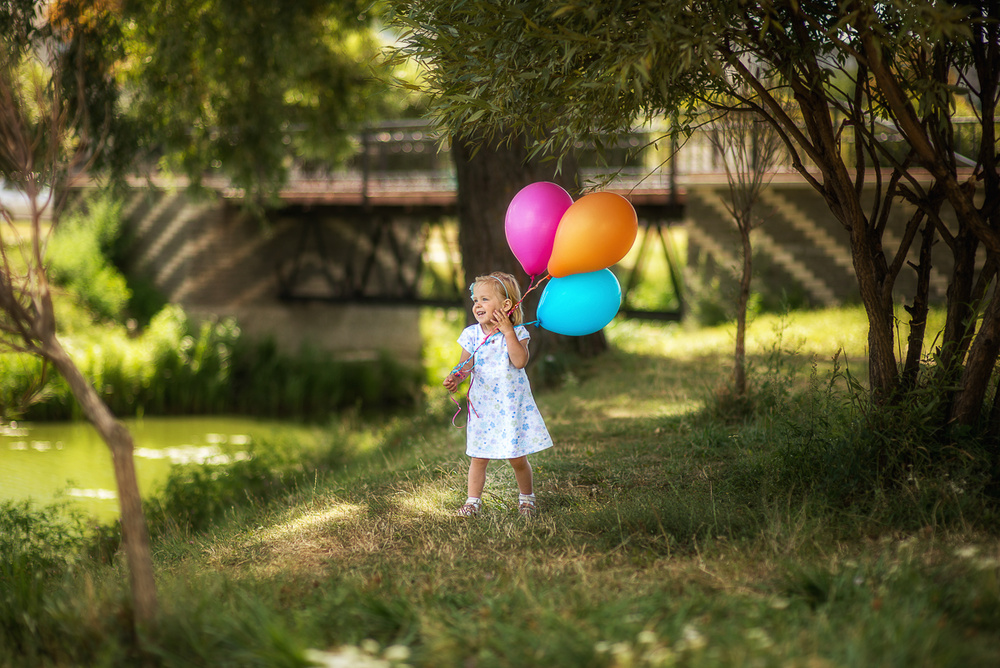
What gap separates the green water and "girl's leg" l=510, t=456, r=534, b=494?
423 cm

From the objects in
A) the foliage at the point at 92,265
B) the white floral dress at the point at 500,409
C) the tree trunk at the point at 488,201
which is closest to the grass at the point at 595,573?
the white floral dress at the point at 500,409

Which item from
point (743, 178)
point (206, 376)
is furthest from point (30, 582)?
point (206, 376)

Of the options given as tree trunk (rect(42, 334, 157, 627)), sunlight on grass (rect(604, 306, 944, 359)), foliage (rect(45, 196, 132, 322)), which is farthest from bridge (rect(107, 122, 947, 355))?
tree trunk (rect(42, 334, 157, 627))

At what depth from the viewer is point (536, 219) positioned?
4301mm

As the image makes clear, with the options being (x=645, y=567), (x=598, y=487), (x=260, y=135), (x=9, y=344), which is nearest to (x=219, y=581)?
(x=9, y=344)

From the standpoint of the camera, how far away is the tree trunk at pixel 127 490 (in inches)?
111

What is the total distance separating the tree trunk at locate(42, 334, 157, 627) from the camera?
9.27 ft

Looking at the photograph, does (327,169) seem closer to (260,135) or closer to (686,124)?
(260,135)

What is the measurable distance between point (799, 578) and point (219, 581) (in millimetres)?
2262

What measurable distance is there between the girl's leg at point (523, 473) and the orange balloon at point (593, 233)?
3.32 ft

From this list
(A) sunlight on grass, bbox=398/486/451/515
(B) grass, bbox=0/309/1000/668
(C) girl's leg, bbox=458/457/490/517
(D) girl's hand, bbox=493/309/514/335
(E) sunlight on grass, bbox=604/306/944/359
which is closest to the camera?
(B) grass, bbox=0/309/1000/668

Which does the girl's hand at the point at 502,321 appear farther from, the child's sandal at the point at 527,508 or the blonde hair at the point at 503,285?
the child's sandal at the point at 527,508

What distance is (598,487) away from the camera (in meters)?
4.67

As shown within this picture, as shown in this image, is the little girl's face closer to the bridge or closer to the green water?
the green water
